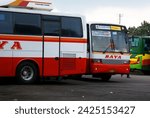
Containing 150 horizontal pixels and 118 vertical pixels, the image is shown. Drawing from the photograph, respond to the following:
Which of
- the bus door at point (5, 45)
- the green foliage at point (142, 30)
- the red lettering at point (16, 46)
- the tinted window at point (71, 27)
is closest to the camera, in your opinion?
the bus door at point (5, 45)

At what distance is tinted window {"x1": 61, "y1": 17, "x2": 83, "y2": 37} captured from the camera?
833 inches

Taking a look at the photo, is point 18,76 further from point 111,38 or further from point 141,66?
point 141,66

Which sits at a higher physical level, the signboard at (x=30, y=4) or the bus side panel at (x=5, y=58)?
the signboard at (x=30, y=4)

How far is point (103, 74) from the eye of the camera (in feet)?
79.8

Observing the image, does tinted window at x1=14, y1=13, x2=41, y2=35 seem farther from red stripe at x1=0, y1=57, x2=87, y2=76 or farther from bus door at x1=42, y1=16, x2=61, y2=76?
red stripe at x1=0, y1=57, x2=87, y2=76

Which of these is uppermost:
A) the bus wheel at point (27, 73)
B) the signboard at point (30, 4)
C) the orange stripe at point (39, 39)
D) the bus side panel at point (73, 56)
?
the signboard at point (30, 4)

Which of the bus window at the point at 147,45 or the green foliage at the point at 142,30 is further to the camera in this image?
the green foliage at the point at 142,30

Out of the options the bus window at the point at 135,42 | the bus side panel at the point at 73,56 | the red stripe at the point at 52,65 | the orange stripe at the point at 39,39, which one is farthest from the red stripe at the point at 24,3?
the bus window at the point at 135,42

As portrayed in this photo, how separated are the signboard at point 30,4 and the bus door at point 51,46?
0.59 metres

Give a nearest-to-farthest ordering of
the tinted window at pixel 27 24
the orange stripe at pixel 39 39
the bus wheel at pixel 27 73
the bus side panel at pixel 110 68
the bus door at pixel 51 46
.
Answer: the orange stripe at pixel 39 39, the tinted window at pixel 27 24, the bus wheel at pixel 27 73, the bus door at pixel 51 46, the bus side panel at pixel 110 68

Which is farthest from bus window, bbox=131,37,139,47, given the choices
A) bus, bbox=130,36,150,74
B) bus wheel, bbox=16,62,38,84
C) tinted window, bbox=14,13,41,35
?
bus wheel, bbox=16,62,38,84

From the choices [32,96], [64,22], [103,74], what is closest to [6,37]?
[64,22]

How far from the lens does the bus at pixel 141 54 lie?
33094 millimetres

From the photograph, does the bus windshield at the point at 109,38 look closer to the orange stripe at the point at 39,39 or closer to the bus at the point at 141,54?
the orange stripe at the point at 39,39
